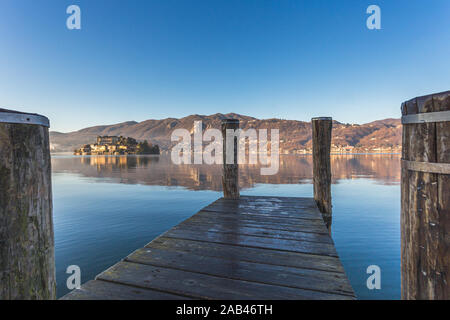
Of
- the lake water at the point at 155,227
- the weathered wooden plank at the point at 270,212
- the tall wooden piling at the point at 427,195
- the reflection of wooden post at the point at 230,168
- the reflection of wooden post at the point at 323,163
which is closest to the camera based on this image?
the tall wooden piling at the point at 427,195

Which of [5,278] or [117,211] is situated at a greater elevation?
[5,278]

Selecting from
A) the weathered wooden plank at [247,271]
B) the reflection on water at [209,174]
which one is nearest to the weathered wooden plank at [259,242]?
the weathered wooden plank at [247,271]

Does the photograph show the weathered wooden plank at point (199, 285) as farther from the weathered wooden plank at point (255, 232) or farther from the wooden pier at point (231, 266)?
the weathered wooden plank at point (255, 232)

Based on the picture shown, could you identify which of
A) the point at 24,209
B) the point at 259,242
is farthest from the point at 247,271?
the point at 24,209

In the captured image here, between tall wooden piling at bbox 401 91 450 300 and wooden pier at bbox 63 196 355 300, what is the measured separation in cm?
60

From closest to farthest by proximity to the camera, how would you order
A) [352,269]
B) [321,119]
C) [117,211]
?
[321,119], [352,269], [117,211]

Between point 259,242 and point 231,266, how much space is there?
829mm

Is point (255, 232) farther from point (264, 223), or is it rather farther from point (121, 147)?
point (121, 147)

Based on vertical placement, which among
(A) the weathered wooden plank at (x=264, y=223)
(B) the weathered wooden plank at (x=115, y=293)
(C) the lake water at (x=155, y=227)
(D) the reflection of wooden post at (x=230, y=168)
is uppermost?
(D) the reflection of wooden post at (x=230, y=168)

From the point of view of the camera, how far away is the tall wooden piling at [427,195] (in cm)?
155
